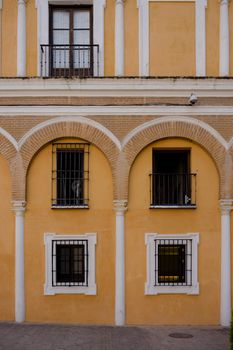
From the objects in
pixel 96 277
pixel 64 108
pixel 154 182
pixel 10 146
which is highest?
pixel 64 108

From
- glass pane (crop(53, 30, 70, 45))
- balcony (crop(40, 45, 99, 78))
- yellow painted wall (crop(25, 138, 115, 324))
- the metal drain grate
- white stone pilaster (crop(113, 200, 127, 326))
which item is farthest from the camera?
glass pane (crop(53, 30, 70, 45))

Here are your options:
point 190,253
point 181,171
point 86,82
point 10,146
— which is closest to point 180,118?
point 181,171

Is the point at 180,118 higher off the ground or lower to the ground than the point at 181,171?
higher

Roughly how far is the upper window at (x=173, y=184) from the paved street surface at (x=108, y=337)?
10.6 feet

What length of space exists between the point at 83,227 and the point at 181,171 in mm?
3050

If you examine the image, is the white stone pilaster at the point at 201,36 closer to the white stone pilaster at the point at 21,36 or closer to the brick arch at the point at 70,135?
the brick arch at the point at 70,135

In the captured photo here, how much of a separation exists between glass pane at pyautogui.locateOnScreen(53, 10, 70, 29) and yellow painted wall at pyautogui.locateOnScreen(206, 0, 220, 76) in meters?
3.77

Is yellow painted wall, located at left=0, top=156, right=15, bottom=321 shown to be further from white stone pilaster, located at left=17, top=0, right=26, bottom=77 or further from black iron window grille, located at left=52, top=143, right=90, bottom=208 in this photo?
white stone pilaster, located at left=17, top=0, right=26, bottom=77

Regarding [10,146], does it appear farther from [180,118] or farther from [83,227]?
[180,118]

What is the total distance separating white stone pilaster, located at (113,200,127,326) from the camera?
14172 millimetres

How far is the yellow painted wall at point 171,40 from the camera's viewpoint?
1459cm

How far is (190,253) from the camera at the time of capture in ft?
47.5

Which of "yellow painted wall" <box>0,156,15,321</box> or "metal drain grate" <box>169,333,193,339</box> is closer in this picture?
"metal drain grate" <box>169,333,193,339</box>

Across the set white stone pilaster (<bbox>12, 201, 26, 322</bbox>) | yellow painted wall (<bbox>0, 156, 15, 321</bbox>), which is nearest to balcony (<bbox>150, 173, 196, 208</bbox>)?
white stone pilaster (<bbox>12, 201, 26, 322</bbox>)
